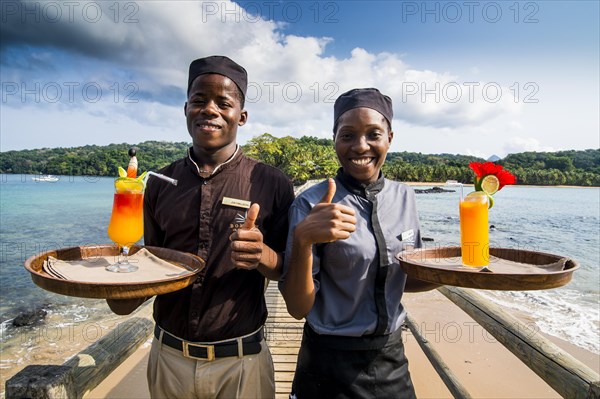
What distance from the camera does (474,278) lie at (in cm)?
145

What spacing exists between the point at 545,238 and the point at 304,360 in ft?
85.7

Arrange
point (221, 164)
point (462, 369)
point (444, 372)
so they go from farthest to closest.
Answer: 1. point (462, 369)
2. point (444, 372)
3. point (221, 164)

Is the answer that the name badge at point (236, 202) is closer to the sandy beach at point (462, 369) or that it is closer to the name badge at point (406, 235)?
the name badge at point (406, 235)

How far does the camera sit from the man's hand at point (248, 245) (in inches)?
58.6

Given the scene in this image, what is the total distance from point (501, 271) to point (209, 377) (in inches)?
53.6

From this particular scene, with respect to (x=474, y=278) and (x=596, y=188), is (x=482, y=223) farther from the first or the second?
(x=596, y=188)

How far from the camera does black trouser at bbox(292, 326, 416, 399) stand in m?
1.71

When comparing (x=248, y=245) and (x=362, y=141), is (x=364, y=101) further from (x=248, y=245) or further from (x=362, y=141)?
(x=248, y=245)

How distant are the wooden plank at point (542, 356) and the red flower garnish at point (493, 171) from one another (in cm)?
89

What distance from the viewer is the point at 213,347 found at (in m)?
1.76

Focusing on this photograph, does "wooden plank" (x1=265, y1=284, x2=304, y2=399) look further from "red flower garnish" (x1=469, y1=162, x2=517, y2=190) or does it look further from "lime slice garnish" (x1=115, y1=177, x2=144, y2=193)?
"red flower garnish" (x1=469, y1=162, x2=517, y2=190)

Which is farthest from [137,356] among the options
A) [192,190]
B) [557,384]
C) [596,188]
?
[596,188]

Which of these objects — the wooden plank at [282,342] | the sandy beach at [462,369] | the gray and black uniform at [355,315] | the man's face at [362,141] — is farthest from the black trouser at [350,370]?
the sandy beach at [462,369]

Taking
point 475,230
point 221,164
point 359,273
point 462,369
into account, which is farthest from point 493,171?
point 462,369
